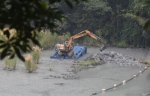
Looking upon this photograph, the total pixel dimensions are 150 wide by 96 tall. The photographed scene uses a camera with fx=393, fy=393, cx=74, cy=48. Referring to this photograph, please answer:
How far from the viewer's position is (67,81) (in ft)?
38.8

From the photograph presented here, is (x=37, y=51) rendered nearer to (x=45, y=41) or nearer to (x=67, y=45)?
(x=67, y=45)

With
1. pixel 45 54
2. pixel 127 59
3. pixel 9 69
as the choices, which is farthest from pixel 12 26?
pixel 45 54

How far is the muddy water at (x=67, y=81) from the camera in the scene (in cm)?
1024

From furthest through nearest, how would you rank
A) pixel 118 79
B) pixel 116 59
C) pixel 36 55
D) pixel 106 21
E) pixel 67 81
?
pixel 106 21 < pixel 116 59 < pixel 36 55 < pixel 118 79 < pixel 67 81

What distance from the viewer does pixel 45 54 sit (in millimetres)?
18125

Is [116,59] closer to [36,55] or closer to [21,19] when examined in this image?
[36,55]

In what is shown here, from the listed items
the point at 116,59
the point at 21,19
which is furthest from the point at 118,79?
the point at 21,19

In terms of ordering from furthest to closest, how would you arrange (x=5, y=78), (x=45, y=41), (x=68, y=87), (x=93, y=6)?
(x=93, y=6)
(x=45, y=41)
(x=5, y=78)
(x=68, y=87)

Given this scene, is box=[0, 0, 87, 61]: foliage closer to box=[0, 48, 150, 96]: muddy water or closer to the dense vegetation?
box=[0, 48, 150, 96]: muddy water

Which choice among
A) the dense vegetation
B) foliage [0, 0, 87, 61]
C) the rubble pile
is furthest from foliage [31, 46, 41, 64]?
foliage [0, 0, 87, 61]

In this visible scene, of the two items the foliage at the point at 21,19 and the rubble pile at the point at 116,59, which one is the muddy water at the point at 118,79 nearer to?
the rubble pile at the point at 116,59

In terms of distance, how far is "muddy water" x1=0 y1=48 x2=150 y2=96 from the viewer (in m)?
10.2

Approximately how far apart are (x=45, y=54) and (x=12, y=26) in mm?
16497

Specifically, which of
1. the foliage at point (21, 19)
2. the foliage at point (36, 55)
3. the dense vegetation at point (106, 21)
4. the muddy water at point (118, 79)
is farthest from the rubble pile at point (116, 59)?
the foliage at point (21, 19)
